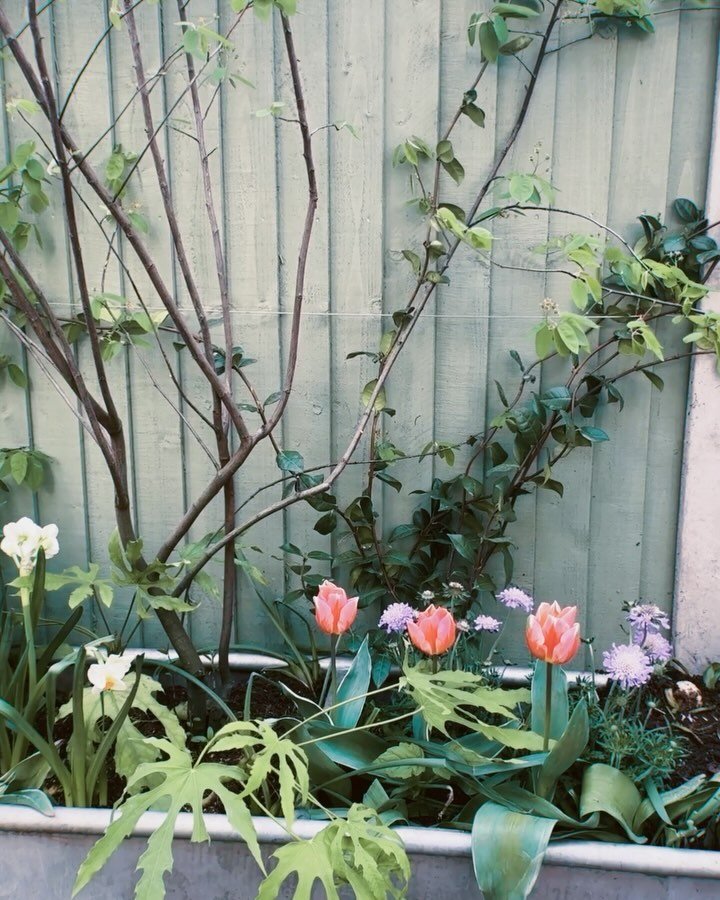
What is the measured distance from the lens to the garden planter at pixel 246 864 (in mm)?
1288

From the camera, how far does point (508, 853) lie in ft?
4.13

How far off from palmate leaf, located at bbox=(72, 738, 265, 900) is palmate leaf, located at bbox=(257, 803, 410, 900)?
48 millimetres

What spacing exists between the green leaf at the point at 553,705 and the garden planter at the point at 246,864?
0.23 m

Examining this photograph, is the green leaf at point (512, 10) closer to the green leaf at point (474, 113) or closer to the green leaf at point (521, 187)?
the green leaf at point (474, 113)

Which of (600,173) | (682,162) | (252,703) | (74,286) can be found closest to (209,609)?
(252,703)

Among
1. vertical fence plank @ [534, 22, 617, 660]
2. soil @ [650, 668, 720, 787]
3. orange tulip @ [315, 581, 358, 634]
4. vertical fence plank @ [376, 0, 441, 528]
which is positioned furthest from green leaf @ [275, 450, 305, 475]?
soil @ [650, 668, 720, 787]

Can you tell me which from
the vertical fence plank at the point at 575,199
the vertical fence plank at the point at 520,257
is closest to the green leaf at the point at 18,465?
the vertical fence plank at the point at 520,257

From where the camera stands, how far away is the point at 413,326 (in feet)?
6.13

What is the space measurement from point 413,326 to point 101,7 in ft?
3.51

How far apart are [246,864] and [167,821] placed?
333 mm

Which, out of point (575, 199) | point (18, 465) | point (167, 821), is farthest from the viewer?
point (18, 465)

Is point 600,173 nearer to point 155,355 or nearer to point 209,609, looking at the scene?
point 155,355

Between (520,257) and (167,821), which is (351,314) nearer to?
(520,257)

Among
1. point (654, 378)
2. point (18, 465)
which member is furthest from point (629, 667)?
point (18, 465)
